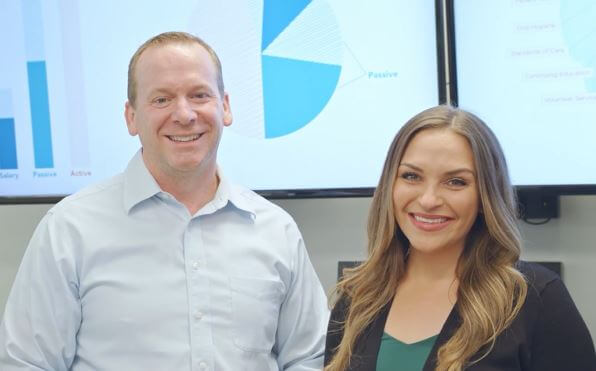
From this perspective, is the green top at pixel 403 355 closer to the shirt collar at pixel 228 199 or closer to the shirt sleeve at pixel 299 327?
the shirt sleeve at pixel 299 327

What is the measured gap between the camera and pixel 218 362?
165 cm

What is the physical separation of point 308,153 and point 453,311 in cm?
81

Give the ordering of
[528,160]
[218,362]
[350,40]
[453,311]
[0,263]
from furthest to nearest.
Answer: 1. [0,263]
2. [350,40]
3. [528,160]
4. [218,362]
5. [453,311]

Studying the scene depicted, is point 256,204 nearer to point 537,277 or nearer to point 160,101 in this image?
point 160,101

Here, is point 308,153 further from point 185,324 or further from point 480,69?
point 185,324

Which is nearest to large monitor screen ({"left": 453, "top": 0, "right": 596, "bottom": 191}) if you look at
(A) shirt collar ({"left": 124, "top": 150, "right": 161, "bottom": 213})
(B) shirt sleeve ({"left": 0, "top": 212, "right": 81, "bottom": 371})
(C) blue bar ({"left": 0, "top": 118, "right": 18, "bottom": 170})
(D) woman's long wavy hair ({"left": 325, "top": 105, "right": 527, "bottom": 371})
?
(D) woman's long wavy hair ({"left": 325, "top": 105, "right": 527, "bottom": 371})

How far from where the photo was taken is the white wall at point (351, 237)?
201 cm

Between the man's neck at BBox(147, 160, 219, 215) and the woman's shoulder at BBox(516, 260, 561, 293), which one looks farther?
the man's neck at BBox(147, 160, 219, 215)

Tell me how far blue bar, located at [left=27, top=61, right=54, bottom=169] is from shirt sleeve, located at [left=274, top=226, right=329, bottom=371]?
859mm

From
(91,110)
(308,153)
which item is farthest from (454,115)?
(91,110)

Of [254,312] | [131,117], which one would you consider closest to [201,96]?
[131,117]

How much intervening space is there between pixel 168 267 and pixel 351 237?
27.4 inches

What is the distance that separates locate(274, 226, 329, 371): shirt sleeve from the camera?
179 cm

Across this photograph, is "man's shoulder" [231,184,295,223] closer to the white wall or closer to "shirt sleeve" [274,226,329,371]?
"shirt sleeve" [274,226,329,371]
